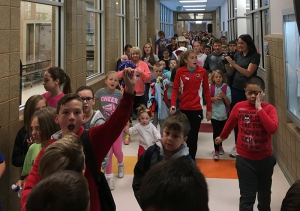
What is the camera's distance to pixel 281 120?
14.4 feet

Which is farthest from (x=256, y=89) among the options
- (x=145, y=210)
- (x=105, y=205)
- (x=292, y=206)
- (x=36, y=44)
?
(x=36, y=44)

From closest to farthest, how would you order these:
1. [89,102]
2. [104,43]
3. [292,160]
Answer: [89,102] < [292,160] < [104,43]

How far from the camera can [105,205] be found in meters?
1.88

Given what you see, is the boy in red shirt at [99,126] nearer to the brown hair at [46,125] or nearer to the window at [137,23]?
the brown hair at [46,125]

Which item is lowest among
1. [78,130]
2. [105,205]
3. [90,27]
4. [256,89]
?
[105,205]

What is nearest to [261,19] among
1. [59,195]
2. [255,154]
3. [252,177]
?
[255,154]

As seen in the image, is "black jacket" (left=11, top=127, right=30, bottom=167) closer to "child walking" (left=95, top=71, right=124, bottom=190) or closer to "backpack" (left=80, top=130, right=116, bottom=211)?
"backpack" (left=80, top=130, right=116, bottom=211)

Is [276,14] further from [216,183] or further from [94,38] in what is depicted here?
[94,38]

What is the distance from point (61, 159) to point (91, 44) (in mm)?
5969

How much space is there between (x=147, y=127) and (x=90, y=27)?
3696mm

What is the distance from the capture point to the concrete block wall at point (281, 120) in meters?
3.72

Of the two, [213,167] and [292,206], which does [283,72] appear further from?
[292,206]

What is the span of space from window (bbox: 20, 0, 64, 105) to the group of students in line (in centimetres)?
93

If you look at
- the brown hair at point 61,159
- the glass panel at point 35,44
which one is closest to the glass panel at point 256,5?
the glass panel at point 35,44
